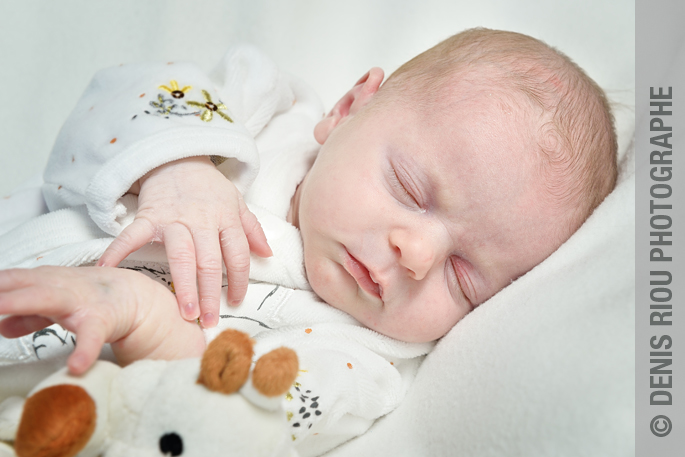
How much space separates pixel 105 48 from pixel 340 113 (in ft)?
3.45

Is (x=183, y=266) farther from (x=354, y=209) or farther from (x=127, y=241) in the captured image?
(x=354, y=209)

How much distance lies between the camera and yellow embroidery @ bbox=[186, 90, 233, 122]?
109 cm

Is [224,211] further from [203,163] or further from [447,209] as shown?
[447,209]

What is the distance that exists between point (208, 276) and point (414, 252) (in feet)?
1.22

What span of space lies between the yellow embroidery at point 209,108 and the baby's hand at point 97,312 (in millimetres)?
449

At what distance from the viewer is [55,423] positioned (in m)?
0.48

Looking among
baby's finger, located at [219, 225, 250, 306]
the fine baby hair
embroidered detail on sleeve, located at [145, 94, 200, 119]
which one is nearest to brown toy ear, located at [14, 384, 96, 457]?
baby's finger, located at [219, 225, 250, 306]

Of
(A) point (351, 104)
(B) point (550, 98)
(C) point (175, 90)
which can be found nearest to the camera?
(B) point (550, 98)

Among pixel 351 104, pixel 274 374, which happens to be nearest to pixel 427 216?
pixel 351 104

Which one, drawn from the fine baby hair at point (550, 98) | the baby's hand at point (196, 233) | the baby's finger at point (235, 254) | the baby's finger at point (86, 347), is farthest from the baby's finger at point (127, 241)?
the fine baby hair at point (550, 98)

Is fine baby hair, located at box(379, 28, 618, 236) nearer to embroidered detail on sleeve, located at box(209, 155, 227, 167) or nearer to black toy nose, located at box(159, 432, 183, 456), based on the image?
embroidered detail on sleeve, located at box(209, 155, 227, 167)

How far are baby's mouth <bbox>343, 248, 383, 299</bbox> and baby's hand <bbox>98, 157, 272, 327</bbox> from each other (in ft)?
0.54

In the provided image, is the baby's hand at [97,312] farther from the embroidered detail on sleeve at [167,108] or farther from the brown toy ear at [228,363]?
the embroidered detail on sleeve at [167,108]
